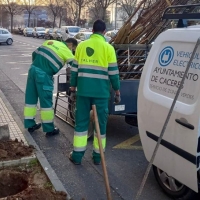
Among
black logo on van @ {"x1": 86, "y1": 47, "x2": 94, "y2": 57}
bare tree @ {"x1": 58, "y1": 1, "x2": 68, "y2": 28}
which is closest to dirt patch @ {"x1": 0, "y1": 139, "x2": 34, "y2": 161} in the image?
black logo on van @ {"x1": 86, "y1": 47, "x2": 94, "y2": 57}

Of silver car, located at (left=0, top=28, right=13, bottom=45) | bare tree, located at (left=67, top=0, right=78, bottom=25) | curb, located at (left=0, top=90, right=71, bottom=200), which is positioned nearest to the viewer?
curb, located at (left=0, top=90, right=71, bottom=200)

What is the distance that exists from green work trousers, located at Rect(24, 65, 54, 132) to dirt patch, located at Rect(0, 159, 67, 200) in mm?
1427

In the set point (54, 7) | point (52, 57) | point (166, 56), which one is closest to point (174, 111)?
point (166, 56)

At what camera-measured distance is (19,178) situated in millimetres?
4492

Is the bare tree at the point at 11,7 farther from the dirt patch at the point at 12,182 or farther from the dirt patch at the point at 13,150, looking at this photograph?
the dirt patch at the point at 12,182

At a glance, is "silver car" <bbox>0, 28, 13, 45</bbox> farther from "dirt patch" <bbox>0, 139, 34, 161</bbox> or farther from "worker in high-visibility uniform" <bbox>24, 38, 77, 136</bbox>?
"dirt patch" <bbox>0, 139, 34, 161</bbox>

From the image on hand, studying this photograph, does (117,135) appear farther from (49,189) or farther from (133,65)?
(49,189)

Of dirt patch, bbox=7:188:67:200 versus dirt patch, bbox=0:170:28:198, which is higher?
dirt patch, bbox=7:188:67:200

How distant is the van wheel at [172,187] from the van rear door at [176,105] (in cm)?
21

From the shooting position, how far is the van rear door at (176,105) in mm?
3393

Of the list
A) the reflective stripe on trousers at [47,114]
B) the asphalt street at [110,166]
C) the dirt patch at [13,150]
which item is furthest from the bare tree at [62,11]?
the dirt patch at [13,150]

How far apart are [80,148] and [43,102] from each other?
4.56ft

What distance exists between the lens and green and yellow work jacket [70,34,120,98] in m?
4.82

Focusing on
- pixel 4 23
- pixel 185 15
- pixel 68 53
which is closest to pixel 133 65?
pixel 68 53
